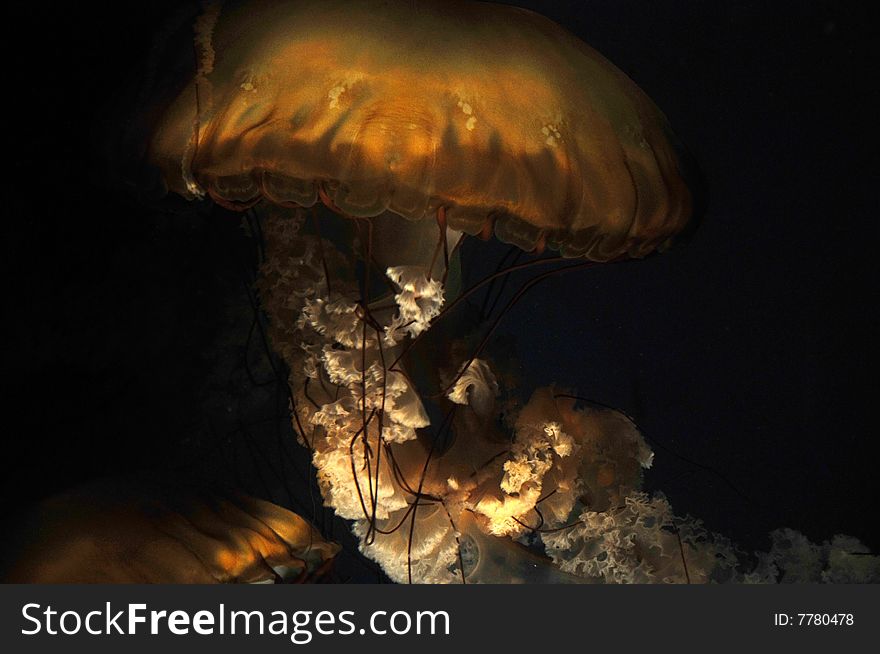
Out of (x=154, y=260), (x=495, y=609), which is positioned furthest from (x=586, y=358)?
(x=154, y=260)

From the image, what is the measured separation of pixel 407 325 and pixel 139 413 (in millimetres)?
654

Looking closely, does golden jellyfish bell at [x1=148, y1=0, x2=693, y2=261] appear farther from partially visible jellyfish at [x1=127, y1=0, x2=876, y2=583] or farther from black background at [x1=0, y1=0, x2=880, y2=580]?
black background at [x1=0, y1=0, x2=880, y2=580]

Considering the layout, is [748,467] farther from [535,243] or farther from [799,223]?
[535,243]

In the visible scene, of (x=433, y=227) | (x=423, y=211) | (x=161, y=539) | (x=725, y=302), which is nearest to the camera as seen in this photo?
(x=423, y=211)

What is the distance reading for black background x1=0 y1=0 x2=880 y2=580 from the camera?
189cm

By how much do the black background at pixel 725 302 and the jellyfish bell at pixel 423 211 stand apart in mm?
188

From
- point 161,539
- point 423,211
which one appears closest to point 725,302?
point 423,211

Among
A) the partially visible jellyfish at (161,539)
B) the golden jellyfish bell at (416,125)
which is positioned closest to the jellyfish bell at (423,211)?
the golden jellyfish bell at (416,125)

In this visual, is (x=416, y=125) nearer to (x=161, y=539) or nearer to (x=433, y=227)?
(x=433, y=227)

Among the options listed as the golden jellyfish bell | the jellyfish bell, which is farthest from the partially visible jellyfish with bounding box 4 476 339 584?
the golden jellyfish bell

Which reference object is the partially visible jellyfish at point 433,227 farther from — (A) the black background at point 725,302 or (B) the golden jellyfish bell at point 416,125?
(A) the black background at point 725,302

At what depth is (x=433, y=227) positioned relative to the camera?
175 cm

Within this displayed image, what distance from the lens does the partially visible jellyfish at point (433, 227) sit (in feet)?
4.61

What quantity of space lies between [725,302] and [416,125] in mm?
973
